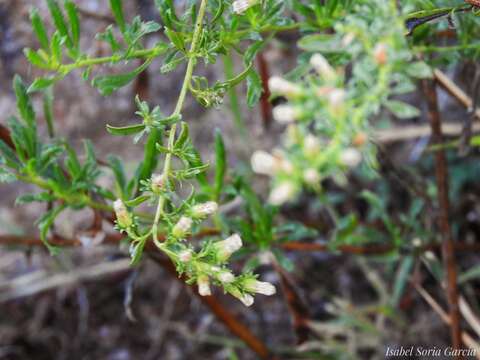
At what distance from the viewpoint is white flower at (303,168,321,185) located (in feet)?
2.53

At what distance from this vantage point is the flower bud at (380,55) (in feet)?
2.89

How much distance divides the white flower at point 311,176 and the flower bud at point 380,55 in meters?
0.22

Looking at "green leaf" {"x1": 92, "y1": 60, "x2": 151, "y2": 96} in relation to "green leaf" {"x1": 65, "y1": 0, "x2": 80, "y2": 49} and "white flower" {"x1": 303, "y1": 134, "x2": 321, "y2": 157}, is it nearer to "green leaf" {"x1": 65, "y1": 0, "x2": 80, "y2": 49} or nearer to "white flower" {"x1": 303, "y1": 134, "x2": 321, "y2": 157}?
"green leaf" {"x1": 65, "y1": 0, "x2": 80, "y2": 49}

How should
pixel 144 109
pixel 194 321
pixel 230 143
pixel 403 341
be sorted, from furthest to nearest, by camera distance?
pixel 230 143 < pixel 194 321 < pixel 403 341 < pixel 144 109

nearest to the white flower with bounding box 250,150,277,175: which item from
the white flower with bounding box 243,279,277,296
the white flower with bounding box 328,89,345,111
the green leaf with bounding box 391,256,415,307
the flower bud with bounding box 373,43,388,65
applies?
the white flower with bounding box 328,89,345,111

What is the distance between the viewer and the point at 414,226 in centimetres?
205

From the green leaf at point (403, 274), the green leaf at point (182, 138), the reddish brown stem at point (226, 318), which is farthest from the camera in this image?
the green leaf at point (403, 274)

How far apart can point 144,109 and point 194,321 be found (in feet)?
5.66

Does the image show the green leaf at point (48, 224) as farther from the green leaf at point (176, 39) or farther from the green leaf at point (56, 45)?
the green leaf at point (176, 39)

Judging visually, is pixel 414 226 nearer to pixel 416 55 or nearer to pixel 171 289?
pixel 416 55

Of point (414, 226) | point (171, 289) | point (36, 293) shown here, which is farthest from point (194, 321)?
point (414, 226)

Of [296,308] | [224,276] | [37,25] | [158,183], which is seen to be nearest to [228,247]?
[224,276]

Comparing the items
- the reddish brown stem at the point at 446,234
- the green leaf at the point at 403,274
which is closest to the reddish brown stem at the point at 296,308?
the green leaf at the point at 403,274

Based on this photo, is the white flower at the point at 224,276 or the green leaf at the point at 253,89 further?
the green leaf at the point at 253,89
